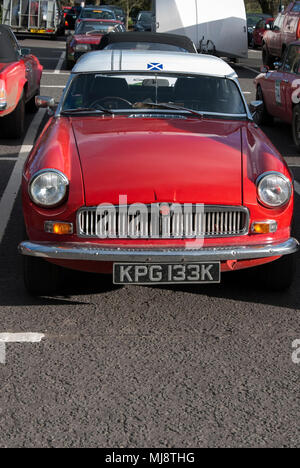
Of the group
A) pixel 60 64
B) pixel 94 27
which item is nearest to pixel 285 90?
pixel 94 27

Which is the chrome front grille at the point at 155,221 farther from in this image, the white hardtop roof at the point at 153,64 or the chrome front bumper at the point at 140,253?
the white hardtop roof at the point at 153,64

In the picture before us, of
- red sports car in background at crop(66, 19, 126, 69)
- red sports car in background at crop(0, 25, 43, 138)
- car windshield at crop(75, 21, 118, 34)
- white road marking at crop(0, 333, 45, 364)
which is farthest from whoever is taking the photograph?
car windshield at crop(75, 21, 118, 34)

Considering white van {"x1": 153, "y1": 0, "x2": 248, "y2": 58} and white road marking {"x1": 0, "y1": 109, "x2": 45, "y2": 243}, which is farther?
white van {"x1": 153, "y1": 0, "x2": 248, "y2": 58}

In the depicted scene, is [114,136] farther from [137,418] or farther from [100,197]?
[137,418]

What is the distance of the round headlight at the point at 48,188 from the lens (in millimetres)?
4828

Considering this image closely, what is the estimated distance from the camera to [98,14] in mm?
27766

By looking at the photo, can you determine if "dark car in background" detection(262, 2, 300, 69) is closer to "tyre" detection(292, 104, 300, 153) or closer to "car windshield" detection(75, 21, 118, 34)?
"car windshield" detection(75, 21, 118, 34)

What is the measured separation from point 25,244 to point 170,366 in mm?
1291

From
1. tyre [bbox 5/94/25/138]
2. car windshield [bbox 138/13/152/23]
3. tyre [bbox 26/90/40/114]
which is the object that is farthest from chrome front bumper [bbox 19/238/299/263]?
car windshield [bbox 138/13/152/23]

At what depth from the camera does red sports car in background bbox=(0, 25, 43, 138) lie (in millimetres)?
10562

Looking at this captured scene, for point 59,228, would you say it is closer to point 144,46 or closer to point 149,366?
point 149,366

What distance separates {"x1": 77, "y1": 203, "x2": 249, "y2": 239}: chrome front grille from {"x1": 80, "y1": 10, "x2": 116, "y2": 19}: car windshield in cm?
2381

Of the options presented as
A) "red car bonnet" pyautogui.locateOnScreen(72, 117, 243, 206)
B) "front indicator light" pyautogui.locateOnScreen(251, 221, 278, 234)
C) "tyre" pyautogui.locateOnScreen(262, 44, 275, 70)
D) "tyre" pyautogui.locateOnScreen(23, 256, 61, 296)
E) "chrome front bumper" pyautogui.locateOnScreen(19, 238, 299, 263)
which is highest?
"red car bonnet" pyautogui.locateOnScreen(72, 117, 243, 206)
